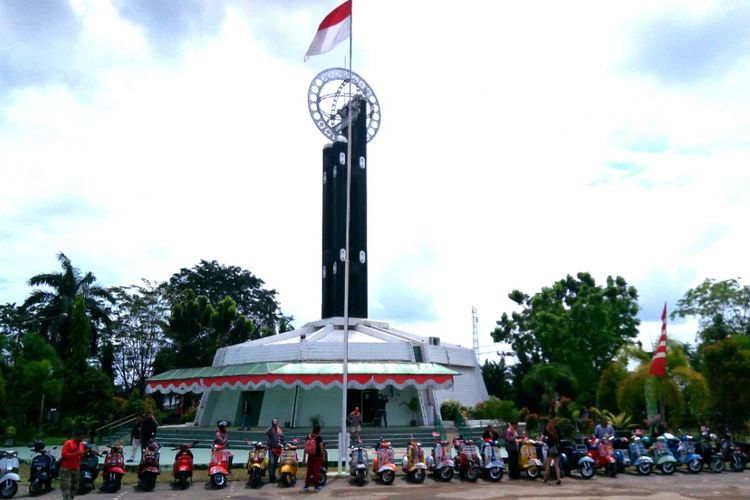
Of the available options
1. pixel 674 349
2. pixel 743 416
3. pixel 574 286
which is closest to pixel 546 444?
pixel 743 416

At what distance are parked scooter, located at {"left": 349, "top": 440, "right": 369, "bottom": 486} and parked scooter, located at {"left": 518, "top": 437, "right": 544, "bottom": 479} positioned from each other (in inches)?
156

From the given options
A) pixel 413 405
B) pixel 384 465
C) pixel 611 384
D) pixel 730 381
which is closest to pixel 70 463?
pixel 384 465

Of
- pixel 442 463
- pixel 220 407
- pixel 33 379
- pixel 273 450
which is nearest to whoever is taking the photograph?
pixel 273 450

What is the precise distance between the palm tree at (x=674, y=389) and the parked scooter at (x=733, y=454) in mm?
8368

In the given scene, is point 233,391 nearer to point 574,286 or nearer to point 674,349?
point 674,349

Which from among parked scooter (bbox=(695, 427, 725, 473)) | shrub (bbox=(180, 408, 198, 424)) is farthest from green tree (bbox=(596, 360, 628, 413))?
shrub (bbox=(180, 408, 198, 424))

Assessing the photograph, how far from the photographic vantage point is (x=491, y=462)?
16844mm

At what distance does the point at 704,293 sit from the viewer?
48062mm

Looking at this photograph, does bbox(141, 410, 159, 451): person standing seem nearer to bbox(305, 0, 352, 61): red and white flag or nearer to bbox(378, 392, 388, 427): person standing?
bbox(305, 0, 352, 61): red and white flag

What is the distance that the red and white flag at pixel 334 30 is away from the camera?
2045cm

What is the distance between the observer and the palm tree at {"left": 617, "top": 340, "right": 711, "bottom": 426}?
2705 cm

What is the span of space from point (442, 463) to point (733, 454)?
8462 mm

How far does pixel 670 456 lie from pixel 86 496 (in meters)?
14.6

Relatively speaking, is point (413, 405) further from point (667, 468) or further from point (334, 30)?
point (334, 30)
